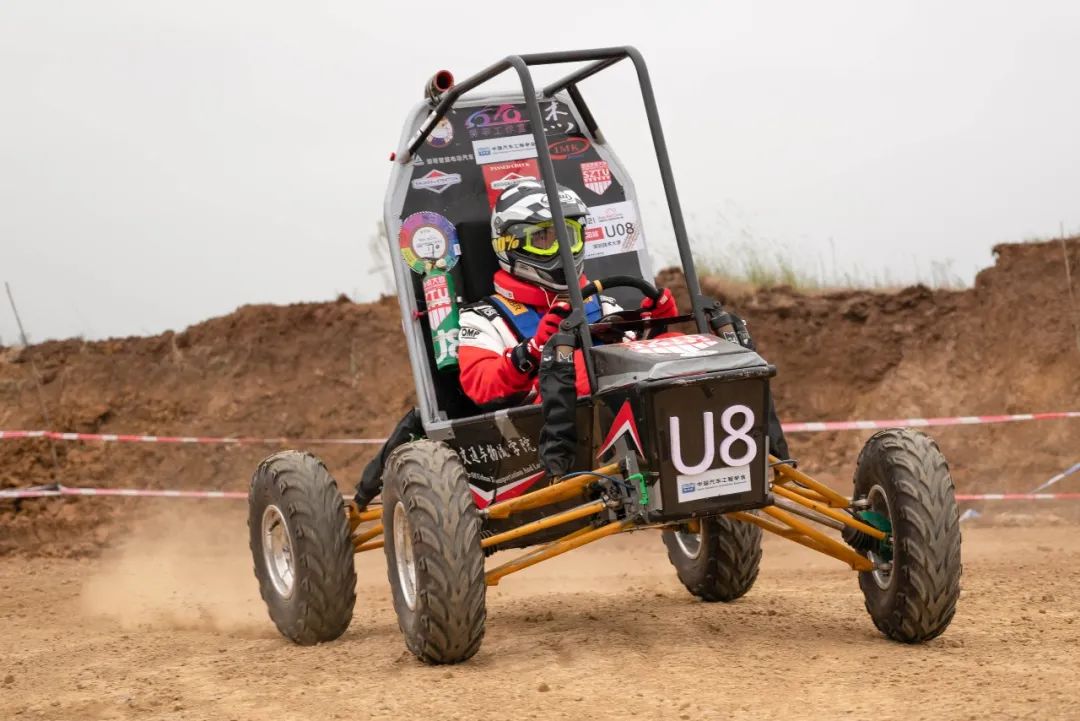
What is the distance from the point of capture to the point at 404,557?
6.83 meters

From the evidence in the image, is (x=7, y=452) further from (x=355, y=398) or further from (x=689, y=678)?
(x=689, y=678)

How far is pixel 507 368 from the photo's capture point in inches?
275

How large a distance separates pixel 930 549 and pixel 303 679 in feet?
9.26

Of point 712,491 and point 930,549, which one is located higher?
point 712,491

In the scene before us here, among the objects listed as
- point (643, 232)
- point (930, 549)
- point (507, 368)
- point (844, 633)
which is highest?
point (643, 232)

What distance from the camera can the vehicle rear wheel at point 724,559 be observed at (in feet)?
26.4

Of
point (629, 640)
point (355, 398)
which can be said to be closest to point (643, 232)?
point (629, 640)

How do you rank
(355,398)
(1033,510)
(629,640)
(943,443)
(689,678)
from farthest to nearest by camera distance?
1. (355,398)
2. (943,443)
3. (1033,510)
4. (629,640)
5. (689,678)

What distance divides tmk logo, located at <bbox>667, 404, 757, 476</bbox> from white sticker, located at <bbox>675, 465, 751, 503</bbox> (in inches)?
1.1

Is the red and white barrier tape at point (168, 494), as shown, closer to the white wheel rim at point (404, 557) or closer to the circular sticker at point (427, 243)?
the circular sticker at point (427, 243)

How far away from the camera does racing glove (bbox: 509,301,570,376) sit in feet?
21.6

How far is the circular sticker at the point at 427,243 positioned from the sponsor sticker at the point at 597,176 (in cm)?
101

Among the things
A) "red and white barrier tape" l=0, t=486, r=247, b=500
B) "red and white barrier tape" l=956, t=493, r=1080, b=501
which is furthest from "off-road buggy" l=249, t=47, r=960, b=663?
"red and white barrier tape" l=0, t=486, r=247, b=500

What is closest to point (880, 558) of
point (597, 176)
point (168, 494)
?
point (597, 176)
